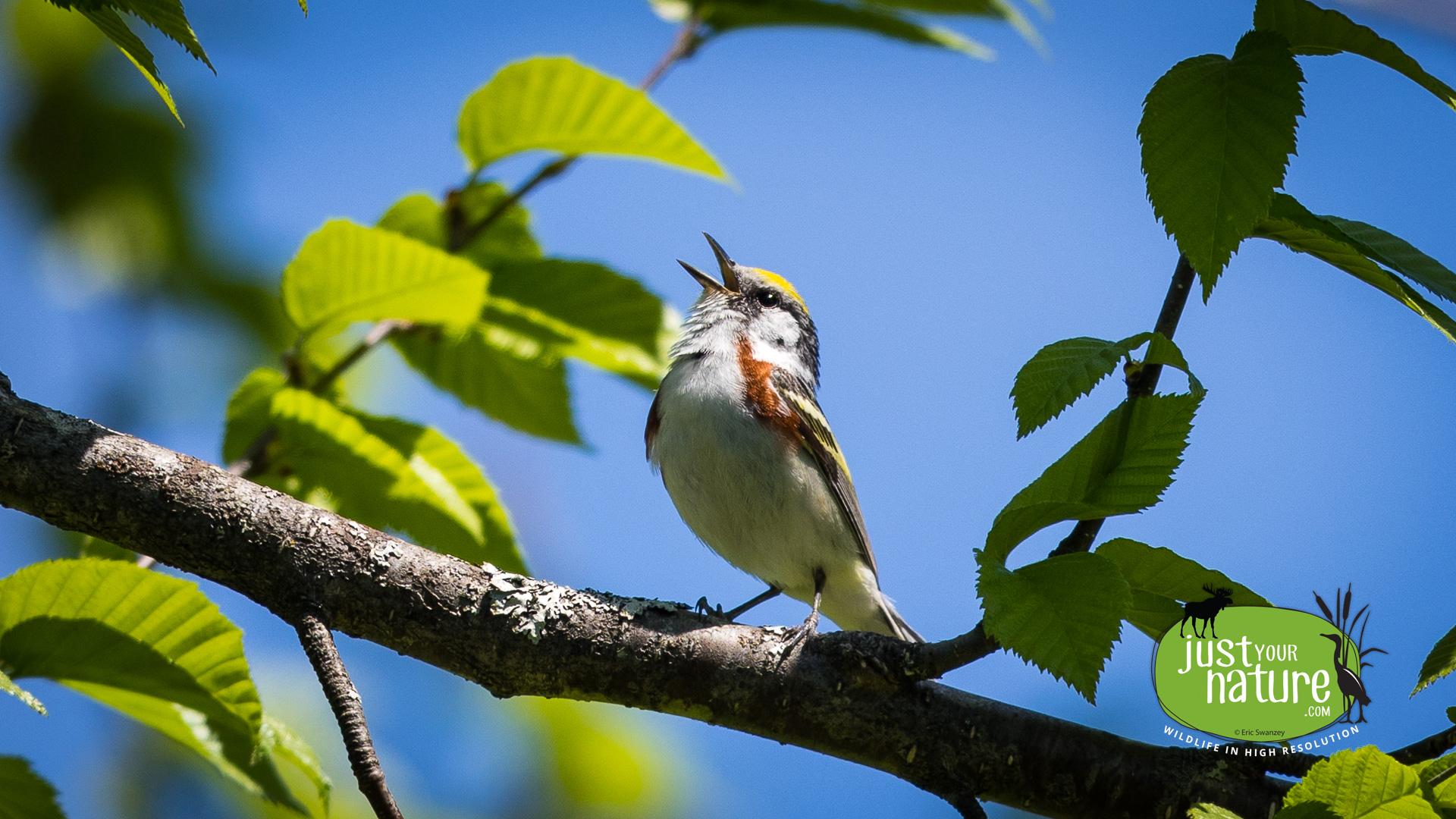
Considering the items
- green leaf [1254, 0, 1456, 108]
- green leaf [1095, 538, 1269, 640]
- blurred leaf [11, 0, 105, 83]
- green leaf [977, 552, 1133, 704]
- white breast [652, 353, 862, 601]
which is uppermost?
blurred leaf [11, 0, 105, 83]

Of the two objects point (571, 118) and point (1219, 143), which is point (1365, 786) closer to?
point (1219, 143)

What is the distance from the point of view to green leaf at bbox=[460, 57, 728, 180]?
2645 millimetres

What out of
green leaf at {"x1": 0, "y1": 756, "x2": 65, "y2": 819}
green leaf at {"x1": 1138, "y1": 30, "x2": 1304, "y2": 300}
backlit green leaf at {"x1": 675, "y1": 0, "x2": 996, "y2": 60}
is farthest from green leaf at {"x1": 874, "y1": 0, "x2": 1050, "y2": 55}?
green leaf at {"x1": 0, "y1": 756, "x2": 65, "y2": 819}

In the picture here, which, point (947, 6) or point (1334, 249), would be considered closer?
point (1334, 249)

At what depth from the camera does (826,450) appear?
13.0 ft

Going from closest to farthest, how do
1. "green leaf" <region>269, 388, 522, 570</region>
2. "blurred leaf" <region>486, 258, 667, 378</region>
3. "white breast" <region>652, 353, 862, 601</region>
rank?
"green leaf" <region>269, 388, 522, 570</region>
"blurred leaf" <region>486, 258, 667, 378</region>
"white breast" <region>652, 353, 862, 601</region>

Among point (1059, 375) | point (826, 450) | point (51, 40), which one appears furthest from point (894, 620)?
point (51, 40)

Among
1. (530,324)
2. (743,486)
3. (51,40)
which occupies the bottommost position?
(530,324)

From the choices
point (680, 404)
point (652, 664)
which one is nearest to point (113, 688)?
point (652, 664)

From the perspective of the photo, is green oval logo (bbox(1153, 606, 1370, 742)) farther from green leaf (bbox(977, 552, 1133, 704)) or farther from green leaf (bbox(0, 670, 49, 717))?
green leaf (bbox(0, 670, 49, 717))

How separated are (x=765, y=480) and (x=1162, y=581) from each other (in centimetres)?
200

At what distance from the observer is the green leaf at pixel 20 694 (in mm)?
1528

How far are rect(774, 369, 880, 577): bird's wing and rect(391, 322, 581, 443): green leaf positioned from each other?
1.24 m

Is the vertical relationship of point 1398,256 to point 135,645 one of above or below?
above
